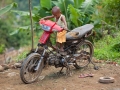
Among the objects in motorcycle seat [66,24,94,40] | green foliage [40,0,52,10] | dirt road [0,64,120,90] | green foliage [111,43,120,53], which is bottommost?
dirt road [0,64,120,90]

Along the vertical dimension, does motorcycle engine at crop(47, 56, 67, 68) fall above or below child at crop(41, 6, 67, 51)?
below

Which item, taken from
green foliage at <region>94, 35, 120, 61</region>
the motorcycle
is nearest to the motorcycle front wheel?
the motorcycle

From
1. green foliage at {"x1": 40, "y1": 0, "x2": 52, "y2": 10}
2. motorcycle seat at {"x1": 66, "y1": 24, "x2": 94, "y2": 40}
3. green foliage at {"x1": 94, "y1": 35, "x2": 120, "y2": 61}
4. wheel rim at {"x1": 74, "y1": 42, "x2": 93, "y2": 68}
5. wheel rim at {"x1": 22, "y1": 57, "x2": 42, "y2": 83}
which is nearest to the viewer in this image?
wheel rim at {"x1": 22, "y1": 57, "x2": 42, "y2": 83}

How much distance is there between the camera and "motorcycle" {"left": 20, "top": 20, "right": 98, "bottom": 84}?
227 inches

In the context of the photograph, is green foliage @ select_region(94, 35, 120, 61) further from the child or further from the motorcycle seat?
the child

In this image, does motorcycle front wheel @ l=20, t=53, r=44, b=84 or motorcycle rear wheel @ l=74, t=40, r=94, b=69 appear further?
motorcycle rear wheel @ l=74, t=40, r=94, b=69

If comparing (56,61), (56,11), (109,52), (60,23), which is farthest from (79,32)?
(109,52)

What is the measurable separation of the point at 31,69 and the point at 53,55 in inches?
24.0

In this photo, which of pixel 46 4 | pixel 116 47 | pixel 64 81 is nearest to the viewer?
pixel 64 81

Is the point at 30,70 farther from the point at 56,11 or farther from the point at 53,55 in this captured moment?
the point at 56,11

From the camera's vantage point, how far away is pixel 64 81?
5.93 meters

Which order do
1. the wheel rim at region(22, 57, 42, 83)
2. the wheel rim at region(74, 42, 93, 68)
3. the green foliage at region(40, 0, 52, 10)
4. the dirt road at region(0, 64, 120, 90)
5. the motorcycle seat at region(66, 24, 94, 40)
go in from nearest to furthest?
the dirt road at region(0, 64, 120, 90)
the wheel rim at region(22, 57, 42, 83)
the motorcycle seat at region(66, 24, 94, 40)
the wheel rim at region(74, 42, 93, 68)
the green foliage at region(40, 0, 52, 10)

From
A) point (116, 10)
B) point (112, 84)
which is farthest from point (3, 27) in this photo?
point (112, 84)

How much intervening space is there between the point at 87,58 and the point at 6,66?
2036 mm
